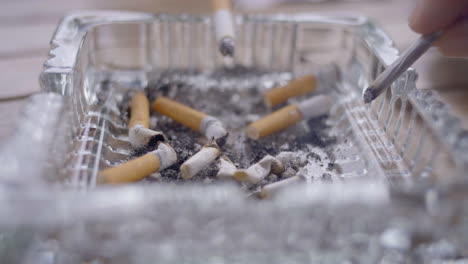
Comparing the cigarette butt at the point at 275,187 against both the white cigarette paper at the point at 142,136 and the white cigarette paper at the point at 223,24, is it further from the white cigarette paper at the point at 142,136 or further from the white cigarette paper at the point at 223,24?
the white cigarette paper at the point at 223,24

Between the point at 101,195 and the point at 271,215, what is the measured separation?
0.57ft

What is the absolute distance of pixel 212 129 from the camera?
833 millimetres

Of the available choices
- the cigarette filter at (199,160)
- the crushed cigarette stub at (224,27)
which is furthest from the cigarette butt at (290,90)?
the cigarette filter at (199,160)

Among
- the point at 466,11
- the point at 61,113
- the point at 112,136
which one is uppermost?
the point at 466,11

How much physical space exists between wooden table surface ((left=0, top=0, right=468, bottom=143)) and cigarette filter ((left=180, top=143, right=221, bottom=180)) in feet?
1.15

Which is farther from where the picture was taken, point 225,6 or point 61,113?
point 225,6

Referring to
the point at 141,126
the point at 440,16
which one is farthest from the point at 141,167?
the point at 440,16

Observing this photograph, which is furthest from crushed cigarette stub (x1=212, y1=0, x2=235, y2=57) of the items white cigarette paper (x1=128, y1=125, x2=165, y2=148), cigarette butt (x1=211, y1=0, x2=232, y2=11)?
white cigarette paper (x1=128, y1=125, x2=165, y2=148)

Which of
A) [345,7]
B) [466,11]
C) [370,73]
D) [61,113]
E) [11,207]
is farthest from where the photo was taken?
[345,7]

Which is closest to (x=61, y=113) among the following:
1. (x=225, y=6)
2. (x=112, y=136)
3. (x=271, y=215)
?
(x=112, y=136)

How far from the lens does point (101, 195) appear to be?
50cm

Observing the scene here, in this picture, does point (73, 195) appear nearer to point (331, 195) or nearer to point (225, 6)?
point (331, 195)

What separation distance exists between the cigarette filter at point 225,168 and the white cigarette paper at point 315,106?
22 centimetres

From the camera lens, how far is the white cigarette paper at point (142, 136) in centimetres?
80
